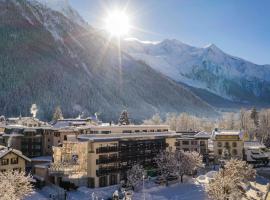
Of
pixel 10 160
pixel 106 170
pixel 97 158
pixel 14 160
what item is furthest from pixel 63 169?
pixel 10 160

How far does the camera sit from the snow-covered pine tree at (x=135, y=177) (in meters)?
95.9

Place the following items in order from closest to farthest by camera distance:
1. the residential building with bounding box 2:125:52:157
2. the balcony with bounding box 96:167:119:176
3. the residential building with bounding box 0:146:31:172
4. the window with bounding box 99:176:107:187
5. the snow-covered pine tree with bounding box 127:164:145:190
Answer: the residential building with bounding box 0:146:31:172, the snow-covered pine tree with bounding box 127:164:145:190, the balcony with bounding box 96:167:119:176, the window with bounding box 99:176:107:187, the residential building with bounding box 2:125:52:157

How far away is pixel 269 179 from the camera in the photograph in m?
120

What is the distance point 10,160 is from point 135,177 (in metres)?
28.7

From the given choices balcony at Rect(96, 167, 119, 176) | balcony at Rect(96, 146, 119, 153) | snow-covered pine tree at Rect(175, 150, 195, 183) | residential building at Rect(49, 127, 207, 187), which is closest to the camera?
residential building at Rect(49, 127, 207, 187)

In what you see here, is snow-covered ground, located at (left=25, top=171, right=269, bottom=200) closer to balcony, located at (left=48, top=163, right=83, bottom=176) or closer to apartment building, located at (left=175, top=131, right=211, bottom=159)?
balcony, located at (left=48, top=163, right=83, bottom=176)

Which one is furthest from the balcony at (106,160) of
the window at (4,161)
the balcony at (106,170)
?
the window at (4,161)

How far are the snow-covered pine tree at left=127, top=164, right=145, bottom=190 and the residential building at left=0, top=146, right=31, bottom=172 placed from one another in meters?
24.8

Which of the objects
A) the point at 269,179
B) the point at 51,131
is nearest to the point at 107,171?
the point at 51,131

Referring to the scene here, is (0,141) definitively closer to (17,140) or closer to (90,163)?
(17,140)

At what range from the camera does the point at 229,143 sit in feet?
468

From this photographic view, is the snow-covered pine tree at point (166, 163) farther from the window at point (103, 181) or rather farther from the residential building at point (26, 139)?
the residential building at point (26, 139)

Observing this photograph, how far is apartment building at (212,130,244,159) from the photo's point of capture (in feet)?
465

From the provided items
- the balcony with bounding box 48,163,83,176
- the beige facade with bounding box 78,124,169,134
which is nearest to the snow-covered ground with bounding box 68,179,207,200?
the balcony with bounding box 48,163,83,176
